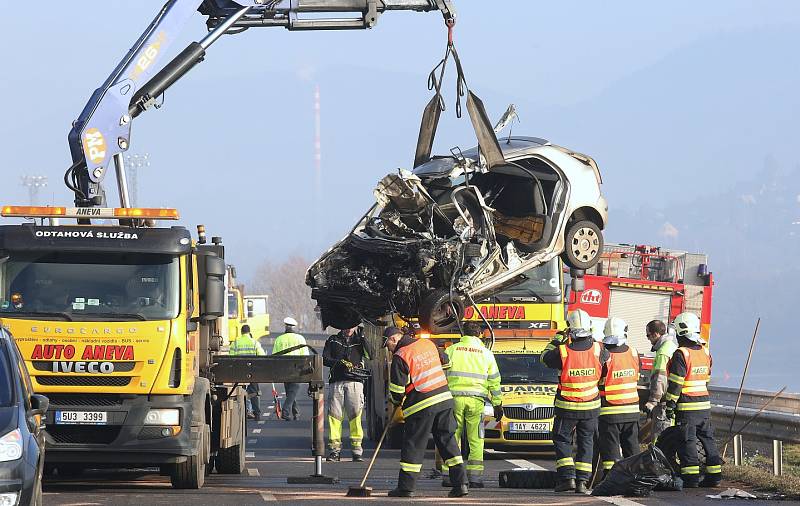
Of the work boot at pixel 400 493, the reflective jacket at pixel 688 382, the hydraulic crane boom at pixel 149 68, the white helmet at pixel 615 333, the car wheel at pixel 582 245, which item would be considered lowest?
the work boot at pixel 400 493

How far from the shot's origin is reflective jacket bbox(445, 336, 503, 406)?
615 inches

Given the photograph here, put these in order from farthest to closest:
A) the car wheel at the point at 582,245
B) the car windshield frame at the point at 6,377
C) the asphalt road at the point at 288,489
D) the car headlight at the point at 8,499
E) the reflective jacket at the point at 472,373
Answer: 1. the car wheel at the point at 582,245
2. the reflective jacket at the point at 472,373
3. the asphalt road at the point at 288,489
4. the car windshield frame at the point at 6,377
5. the car headlight at the point at 8,499

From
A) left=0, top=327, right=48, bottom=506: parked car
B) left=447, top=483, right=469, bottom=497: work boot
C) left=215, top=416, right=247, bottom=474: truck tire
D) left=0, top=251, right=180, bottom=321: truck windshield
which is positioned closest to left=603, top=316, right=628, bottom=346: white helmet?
left=447, top=483, right=469, bottom=497: work boot

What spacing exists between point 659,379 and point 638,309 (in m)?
14.8

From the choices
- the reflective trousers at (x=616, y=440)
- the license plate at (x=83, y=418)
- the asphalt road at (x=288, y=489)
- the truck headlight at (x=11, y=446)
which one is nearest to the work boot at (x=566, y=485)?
the asphalt road at (x=288, y=489)

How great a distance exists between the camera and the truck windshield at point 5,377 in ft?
34.6

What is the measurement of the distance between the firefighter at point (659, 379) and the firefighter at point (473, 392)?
1.57 meters

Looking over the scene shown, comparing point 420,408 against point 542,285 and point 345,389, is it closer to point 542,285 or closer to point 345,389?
point 345,389

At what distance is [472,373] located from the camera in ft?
51.2

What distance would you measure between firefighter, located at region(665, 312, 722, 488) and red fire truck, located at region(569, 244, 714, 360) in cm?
1413

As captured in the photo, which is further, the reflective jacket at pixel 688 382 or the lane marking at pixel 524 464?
the lane marking at pixel 524 464

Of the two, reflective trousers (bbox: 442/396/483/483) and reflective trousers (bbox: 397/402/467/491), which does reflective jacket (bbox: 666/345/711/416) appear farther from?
reflective trousers (bbox: 397/402/467/491)

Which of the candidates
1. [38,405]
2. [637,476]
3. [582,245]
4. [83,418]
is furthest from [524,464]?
[38,405]

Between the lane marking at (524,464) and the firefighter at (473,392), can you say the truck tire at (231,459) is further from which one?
the lane marking at (524,464)
